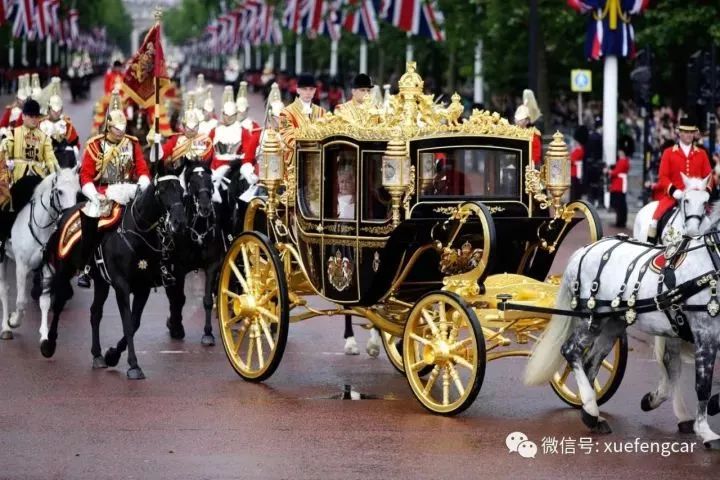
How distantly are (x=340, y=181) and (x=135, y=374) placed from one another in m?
2.27

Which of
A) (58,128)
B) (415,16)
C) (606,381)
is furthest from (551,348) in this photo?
(415,16)

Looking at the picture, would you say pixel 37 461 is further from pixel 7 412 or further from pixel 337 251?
pixel 337 251

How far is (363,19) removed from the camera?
45656 millimetres

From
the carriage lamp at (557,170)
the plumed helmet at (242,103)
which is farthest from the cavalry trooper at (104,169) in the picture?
the plumed helmet at (242,103)

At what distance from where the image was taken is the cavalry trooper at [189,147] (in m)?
15.5

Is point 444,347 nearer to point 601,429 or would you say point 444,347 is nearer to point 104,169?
point 601,429

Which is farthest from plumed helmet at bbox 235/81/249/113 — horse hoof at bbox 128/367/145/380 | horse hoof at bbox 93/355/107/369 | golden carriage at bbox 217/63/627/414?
horse hoof at bbox 128/367/145/380

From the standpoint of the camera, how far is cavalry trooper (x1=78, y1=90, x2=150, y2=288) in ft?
46.6

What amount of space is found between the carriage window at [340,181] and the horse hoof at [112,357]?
2280 millimetres

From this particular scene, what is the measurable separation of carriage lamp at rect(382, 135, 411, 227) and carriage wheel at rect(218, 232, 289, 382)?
1356 mm

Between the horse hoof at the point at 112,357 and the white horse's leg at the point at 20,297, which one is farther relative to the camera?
the white horse's leg at the point at 20,297

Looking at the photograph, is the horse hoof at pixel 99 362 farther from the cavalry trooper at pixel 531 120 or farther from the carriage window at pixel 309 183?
the cavalry trooper at pixel 531 120

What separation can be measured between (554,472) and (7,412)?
161 inches

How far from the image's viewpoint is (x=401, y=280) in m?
12.3
